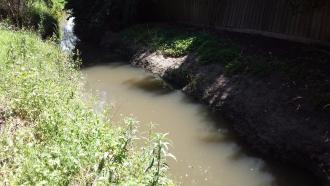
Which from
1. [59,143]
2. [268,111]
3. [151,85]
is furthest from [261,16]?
[59,143]

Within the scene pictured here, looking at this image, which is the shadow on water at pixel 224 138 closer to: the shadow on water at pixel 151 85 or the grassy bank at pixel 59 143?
the shadow on water at pixel 151 85

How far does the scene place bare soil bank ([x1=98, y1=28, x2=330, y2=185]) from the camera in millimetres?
8513

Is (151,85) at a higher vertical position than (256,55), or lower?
lower

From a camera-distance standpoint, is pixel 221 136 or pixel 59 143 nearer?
pixel 59 143

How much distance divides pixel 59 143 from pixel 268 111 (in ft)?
16.7

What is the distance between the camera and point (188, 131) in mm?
10352

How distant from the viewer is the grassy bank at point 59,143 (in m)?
5.34

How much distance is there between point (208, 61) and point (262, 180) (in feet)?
19.1

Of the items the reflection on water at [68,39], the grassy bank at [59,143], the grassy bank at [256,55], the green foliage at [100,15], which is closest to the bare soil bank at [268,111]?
the grassy bank at [256,55]

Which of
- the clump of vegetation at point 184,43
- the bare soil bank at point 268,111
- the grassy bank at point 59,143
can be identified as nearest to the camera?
the grassy bank at point 59,143

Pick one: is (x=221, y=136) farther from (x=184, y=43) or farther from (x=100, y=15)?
(x=100, y=15)

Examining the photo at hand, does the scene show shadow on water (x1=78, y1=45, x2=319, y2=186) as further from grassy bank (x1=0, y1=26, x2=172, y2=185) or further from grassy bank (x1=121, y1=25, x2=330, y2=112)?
grassy bank (x1=0, y1=26, x2=172, y2=185)

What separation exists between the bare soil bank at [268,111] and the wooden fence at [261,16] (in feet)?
3.04

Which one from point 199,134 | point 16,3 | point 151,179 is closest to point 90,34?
point 16,3
